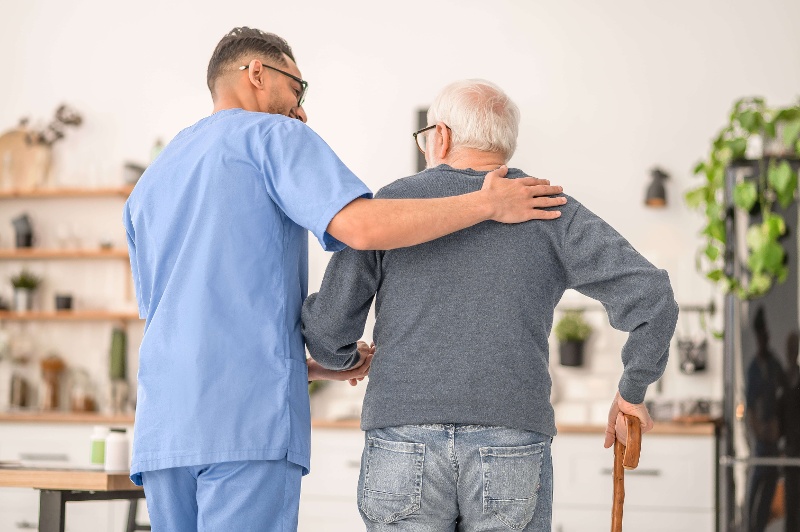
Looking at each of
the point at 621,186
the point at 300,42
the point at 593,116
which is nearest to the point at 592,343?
the point at 621,186

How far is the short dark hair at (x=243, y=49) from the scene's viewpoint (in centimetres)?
203

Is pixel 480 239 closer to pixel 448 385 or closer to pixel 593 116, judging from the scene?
pixel 448 385

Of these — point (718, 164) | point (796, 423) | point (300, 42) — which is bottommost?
point (796, 423)

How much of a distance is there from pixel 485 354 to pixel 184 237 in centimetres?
58

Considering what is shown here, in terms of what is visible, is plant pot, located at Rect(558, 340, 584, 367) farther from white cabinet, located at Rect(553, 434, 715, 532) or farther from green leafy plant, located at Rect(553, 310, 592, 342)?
white cabinet, located at Rect(553, 434, 715, 532)

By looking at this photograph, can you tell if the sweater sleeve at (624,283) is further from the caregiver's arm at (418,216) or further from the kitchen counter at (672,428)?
the kitchen counter at (672,428)

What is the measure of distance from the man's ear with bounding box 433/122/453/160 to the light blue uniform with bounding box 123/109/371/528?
0.76 feet

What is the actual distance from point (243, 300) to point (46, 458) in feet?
11.8

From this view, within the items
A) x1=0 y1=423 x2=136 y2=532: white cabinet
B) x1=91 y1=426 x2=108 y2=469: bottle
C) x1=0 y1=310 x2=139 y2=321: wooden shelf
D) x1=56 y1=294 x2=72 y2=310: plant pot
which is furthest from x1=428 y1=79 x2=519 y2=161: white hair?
x1=56 y1=294 x2=72 y2=310: plant pot

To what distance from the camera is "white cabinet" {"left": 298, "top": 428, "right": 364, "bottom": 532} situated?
4574mm

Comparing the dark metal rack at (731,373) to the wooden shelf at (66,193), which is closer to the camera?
the dark metal rack at (731,373)

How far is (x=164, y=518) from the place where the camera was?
1766mm

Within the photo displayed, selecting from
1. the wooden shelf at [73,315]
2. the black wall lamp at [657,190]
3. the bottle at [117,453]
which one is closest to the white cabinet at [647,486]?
the black wall lamp at [657,190]

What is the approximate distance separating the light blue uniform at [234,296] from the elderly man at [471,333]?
12cm
